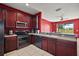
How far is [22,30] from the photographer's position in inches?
115

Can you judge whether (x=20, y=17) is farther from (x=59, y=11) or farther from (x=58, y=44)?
(x=58, y=44)

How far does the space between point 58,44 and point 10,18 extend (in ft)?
5.94

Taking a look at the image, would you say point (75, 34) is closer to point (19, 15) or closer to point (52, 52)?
point (52, 52)

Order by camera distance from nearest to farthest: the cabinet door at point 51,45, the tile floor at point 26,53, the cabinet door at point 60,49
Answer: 1. the cabinet door at point 60,49
2. the tile floor at point 26,53
3. the cabinet door at point 51,45

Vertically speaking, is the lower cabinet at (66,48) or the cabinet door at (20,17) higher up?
the cabinet door at (20,17)

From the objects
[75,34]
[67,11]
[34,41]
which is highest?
[67,11]

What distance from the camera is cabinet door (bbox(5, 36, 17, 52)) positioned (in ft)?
9.77

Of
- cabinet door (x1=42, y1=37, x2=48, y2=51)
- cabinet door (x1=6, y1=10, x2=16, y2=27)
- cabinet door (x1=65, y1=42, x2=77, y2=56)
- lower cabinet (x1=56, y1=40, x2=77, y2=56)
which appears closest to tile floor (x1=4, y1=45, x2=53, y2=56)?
cabinet door (x1=42, y1=37, x2=48, y2=51)

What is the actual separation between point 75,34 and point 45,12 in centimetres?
108

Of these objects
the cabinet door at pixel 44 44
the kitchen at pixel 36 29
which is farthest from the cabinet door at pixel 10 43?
the cabinet door at pixel 44 44

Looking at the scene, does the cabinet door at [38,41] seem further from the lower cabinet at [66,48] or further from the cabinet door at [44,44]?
the lower cabinet at [66,48]

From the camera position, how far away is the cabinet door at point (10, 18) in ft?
9.42

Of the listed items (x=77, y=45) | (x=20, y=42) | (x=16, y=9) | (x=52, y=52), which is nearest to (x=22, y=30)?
(x=20, y=42)

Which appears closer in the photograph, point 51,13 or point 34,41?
point 51,13
